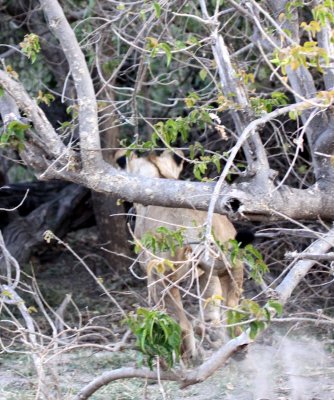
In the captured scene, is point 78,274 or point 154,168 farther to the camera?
point 78,274

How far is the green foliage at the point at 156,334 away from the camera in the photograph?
3986mm

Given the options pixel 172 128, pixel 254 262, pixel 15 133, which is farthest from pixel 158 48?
pixel 254 262

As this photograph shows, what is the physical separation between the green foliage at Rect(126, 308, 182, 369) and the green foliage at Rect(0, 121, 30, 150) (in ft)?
3.80

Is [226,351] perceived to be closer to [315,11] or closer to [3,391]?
[315,11]

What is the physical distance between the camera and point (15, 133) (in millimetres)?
4625

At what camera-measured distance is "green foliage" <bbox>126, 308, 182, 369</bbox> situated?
3.99 m

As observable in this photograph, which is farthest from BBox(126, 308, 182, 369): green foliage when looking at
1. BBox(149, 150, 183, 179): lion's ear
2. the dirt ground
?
BBox(149, 150, 183, 179): lion's ear

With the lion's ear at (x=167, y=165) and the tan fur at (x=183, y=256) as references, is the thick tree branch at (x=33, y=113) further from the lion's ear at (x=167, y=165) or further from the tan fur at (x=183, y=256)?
the lion's ear at (x=167, y=165)

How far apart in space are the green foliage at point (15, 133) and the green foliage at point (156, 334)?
45.6 inches

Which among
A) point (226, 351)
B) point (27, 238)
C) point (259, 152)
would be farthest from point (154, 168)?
point (27, 238)

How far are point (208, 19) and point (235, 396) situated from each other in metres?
2.20

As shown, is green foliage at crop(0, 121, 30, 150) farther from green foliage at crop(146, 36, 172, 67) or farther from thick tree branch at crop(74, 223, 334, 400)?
thick tree branch at crop(74, 223, 334, 400)

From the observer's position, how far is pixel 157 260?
Answer: 3.98 m

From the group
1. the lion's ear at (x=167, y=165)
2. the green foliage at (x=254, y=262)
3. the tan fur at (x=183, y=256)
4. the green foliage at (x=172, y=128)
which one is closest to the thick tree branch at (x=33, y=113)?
the green foliage at (x=172, y=128)
